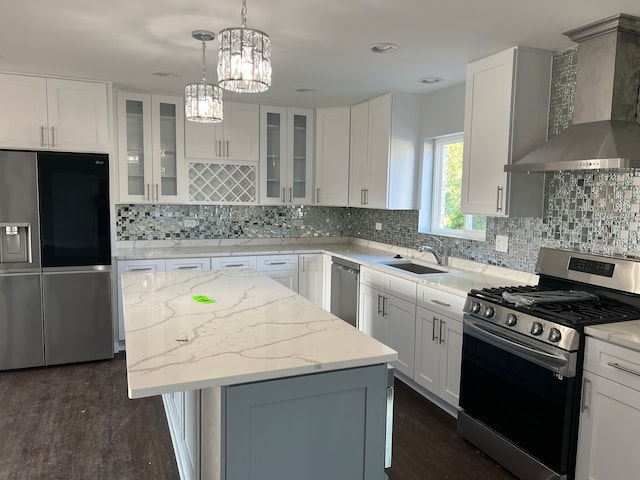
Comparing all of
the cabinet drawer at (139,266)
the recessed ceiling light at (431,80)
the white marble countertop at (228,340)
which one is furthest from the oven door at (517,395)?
the cabinet drawer at (139,266)

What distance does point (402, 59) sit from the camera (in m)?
3.28

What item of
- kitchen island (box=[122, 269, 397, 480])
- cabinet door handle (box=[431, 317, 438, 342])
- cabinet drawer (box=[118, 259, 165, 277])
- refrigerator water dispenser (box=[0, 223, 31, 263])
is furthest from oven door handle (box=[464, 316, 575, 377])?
refrigerator water dispenser (box=[0, 223, 31, 263])

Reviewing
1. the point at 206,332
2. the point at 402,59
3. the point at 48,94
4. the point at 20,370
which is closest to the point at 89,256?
the point at 20,370

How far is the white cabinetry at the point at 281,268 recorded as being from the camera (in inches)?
190

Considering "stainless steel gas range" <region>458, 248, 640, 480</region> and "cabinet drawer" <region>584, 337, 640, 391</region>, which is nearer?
"cabinet drawer" <region>584, 337, 640, 391</region>

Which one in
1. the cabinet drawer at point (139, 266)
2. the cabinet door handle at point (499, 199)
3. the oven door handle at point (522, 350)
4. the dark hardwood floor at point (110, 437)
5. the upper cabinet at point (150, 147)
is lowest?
the dark hardwood floor at point (110, 437)

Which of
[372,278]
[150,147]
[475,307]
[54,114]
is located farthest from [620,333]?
[54,114]

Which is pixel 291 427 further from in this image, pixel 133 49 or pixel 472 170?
pixel 133 49

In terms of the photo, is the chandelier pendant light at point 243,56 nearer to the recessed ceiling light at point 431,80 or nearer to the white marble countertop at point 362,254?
the white marble countertop at point 362,254

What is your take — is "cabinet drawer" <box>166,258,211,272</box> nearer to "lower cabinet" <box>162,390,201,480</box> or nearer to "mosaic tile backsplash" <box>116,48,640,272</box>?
"mosaic tile backsplash" <box>116,48,640,272</box>

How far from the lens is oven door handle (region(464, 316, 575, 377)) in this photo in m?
2.22

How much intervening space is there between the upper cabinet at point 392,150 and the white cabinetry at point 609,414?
2.45m

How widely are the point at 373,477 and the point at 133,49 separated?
291 centimetres

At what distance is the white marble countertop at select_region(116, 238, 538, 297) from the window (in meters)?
0.30
